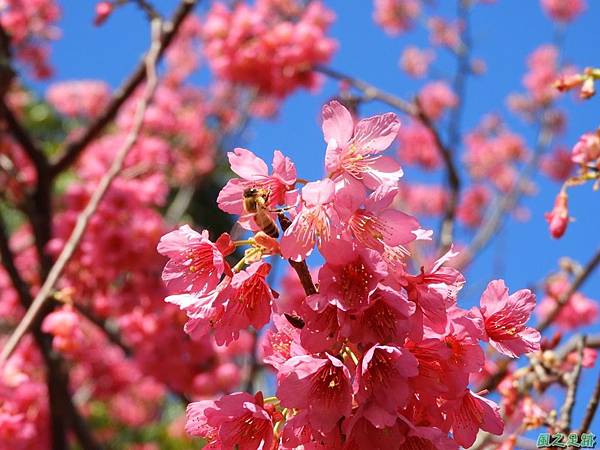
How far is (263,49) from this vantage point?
14.3 ft

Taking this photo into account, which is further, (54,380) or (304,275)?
(54,380)

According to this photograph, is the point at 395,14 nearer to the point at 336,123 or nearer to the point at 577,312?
the point at 577,312

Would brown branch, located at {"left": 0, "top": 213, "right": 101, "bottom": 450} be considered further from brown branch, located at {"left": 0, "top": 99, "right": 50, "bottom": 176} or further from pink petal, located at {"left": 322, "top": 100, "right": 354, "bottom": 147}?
pink petal, located at {"left": 322, "top": 100, "right": 354, "bottom": 147}

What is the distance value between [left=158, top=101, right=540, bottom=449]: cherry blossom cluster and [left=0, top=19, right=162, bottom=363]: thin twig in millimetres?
1179

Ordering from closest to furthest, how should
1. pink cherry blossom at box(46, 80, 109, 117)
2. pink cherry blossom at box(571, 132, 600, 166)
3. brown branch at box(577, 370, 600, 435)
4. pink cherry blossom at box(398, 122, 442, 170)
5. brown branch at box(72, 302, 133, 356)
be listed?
brown branch at box(577, 370, 600, 435), pink cherry blossom at box(571, 132, 600, 166), brown branch at box(72, 302, 133, 356), pink cherry blossom at box(398, 122, 442, 170), pink cherry blossom at box(46, 80, 109, 117)

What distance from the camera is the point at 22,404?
249 centimetres

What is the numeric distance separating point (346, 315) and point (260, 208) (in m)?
0.23

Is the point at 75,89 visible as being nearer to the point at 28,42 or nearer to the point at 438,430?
the point at 28,42

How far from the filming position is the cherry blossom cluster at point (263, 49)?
14.2 feet

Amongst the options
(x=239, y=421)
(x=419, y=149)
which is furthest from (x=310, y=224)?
(x=419, y=149)

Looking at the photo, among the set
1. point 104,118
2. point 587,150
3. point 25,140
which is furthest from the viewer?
point 104,118

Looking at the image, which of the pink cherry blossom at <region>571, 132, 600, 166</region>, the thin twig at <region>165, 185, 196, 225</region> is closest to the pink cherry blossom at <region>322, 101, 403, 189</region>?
the pink cherry blossom at <region>571, 132, 600, 166</region>

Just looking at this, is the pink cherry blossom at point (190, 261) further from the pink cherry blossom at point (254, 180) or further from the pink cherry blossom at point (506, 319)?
the pink cherry blossom at point (506, 319)

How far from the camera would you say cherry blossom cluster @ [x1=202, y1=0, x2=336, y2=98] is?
432 centimetres
